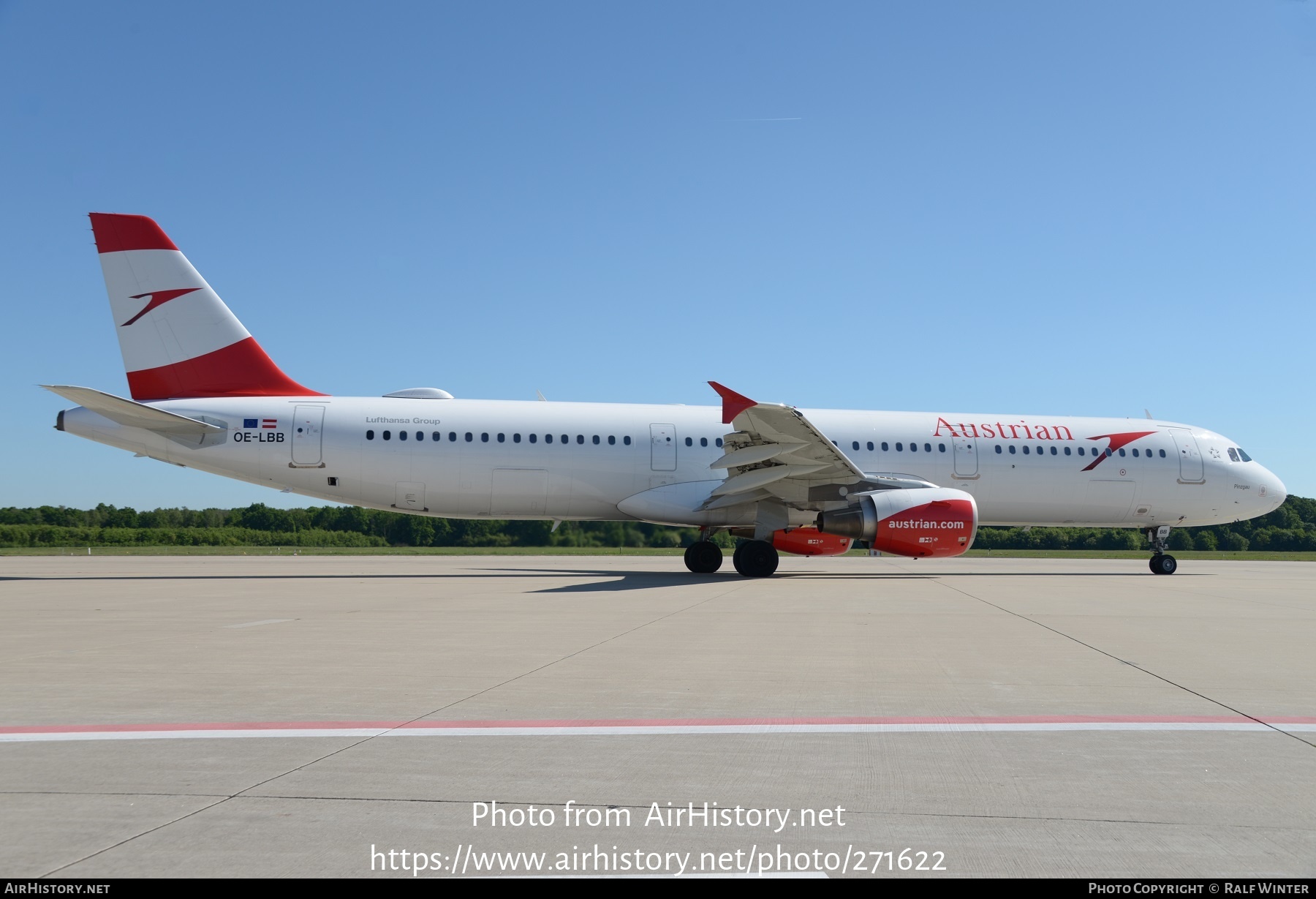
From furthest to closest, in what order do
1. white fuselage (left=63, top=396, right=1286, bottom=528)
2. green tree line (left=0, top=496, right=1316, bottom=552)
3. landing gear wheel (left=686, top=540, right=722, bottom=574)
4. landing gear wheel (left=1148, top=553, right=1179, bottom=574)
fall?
green tree line (left=0, top=496, right=1316, bottom=552) < landing gear wheel (left=1148, top=553, right=1179, bottom=574) < landing gear wheel (left=686, top=540, right=722, bottom=574) < white fuselage (left=63, top=396, right=1286, bottom=528)

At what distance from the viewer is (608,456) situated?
20156mm

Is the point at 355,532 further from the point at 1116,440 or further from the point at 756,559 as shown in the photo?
the point at 1116,440

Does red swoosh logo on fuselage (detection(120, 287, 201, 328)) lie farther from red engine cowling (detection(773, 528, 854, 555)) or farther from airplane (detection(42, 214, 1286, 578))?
red engine cowling (detection(773, 528, 854, 555))

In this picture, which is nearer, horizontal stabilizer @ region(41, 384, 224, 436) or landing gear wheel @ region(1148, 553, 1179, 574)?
horizontal stabilizer @ region(41, 384, 224, 436)

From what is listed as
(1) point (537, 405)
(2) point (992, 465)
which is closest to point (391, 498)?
(1) point (537, 405)

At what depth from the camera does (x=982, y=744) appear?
4.78m

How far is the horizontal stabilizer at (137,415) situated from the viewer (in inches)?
682

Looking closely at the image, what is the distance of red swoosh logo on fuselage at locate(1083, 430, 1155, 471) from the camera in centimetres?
2227

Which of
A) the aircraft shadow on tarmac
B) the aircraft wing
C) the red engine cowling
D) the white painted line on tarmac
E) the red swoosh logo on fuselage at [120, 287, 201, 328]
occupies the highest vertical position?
the red swoosh logo on fuselage at [120, 287, 201, 328]

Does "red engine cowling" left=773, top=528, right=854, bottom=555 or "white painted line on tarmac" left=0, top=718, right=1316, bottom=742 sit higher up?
"red engine cowling" left=773, top=528, right=854, bottom=555

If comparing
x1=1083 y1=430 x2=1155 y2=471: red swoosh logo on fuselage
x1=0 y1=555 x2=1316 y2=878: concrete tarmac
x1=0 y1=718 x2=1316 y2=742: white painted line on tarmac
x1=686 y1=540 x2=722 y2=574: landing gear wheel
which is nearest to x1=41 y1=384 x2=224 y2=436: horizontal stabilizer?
x1=0 y1=555 x2=1316 y2=878: concrete tarmac

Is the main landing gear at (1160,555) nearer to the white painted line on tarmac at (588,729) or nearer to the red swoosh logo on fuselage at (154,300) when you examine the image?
the white painted line on tarmac at (588,729)

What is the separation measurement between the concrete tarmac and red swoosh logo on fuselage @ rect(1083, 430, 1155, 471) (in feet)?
38.1

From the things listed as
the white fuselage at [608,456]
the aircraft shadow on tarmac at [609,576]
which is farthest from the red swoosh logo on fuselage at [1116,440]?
the aircraft shadow on tarmac at [609,576]
